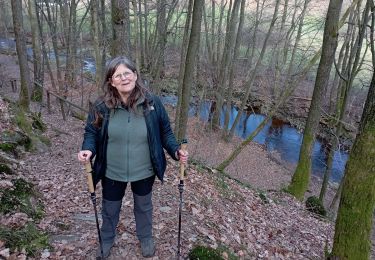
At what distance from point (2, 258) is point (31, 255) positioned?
0.34m

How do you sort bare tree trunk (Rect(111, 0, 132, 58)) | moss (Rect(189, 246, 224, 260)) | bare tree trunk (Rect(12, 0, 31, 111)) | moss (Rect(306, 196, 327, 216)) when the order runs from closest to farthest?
1. moss (Rect(189, 246, 224, 260))
2. bare tree trunk (Rect(111, 0, 132, 58))
3. moss (Rect(306, 196, 327, 216))
4. bare tree trunk (Rect(12, 0, 31, 111))

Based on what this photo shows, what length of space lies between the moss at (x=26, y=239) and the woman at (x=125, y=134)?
1.13 m

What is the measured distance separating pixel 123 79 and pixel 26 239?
2355 mm

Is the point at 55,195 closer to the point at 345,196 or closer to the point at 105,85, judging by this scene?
the point at 105,85

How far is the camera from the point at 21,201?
4.89 metres

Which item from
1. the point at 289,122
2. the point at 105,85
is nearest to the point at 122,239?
the point at 105,85

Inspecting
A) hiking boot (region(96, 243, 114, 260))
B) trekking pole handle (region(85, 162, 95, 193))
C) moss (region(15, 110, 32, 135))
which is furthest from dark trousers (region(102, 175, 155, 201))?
moss (region(15, 110, 32, 135))

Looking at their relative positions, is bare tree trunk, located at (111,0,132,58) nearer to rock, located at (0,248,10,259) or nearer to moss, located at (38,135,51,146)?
moss, located at (38,135,51,146)

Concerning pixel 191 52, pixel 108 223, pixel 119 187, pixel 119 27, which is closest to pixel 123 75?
pixel 119 187

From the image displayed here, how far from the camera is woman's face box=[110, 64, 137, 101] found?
351cm

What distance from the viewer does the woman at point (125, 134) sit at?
356 cm

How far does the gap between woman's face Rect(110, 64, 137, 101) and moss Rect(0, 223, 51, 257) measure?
2208 mm

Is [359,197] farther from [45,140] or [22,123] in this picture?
[22,123]

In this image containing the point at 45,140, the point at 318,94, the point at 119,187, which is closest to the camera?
the point at 119,187
